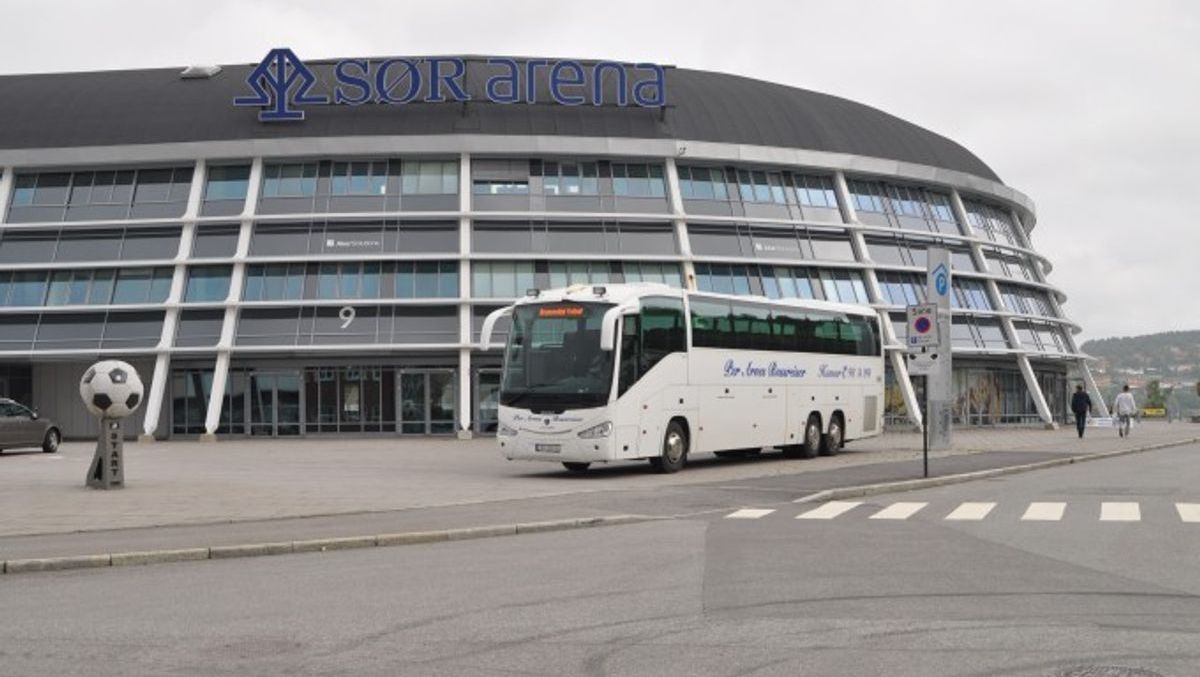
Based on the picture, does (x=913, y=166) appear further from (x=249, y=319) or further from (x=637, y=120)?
(x=249, y=319)

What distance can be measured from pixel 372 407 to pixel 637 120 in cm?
1604

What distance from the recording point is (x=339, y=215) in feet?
153

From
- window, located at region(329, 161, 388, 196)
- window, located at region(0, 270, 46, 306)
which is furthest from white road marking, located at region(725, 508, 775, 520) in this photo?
window, located at region(0, 270, 46, 306)

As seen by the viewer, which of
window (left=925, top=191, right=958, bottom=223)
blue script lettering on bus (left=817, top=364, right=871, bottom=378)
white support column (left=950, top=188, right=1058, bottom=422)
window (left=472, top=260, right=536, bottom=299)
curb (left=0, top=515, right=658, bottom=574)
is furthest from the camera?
window (left=925, top=191, right=958, bottom=223)

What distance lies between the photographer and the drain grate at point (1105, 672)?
263 inches

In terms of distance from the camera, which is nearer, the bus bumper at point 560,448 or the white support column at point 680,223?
the bus bumper at point 560,448

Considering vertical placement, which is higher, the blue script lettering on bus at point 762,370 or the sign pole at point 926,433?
the blue script lettering on bus at point 762,370

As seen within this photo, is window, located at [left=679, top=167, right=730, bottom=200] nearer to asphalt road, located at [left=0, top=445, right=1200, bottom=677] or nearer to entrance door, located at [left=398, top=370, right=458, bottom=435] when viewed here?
entrance door, located at [left=398, top=370, right=458, bottom=435]

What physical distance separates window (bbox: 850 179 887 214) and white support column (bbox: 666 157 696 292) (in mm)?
8656

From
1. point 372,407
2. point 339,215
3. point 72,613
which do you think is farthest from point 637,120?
point 72,613

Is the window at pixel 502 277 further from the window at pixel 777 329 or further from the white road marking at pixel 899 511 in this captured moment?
the white road marking at pixel 899 511

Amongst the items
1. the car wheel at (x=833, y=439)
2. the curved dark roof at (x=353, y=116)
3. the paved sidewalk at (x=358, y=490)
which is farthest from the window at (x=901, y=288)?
the car wheel at (x=833, y=439)

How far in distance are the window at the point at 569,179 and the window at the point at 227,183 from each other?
11901 millimetres

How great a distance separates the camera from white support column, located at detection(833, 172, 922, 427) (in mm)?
49125
